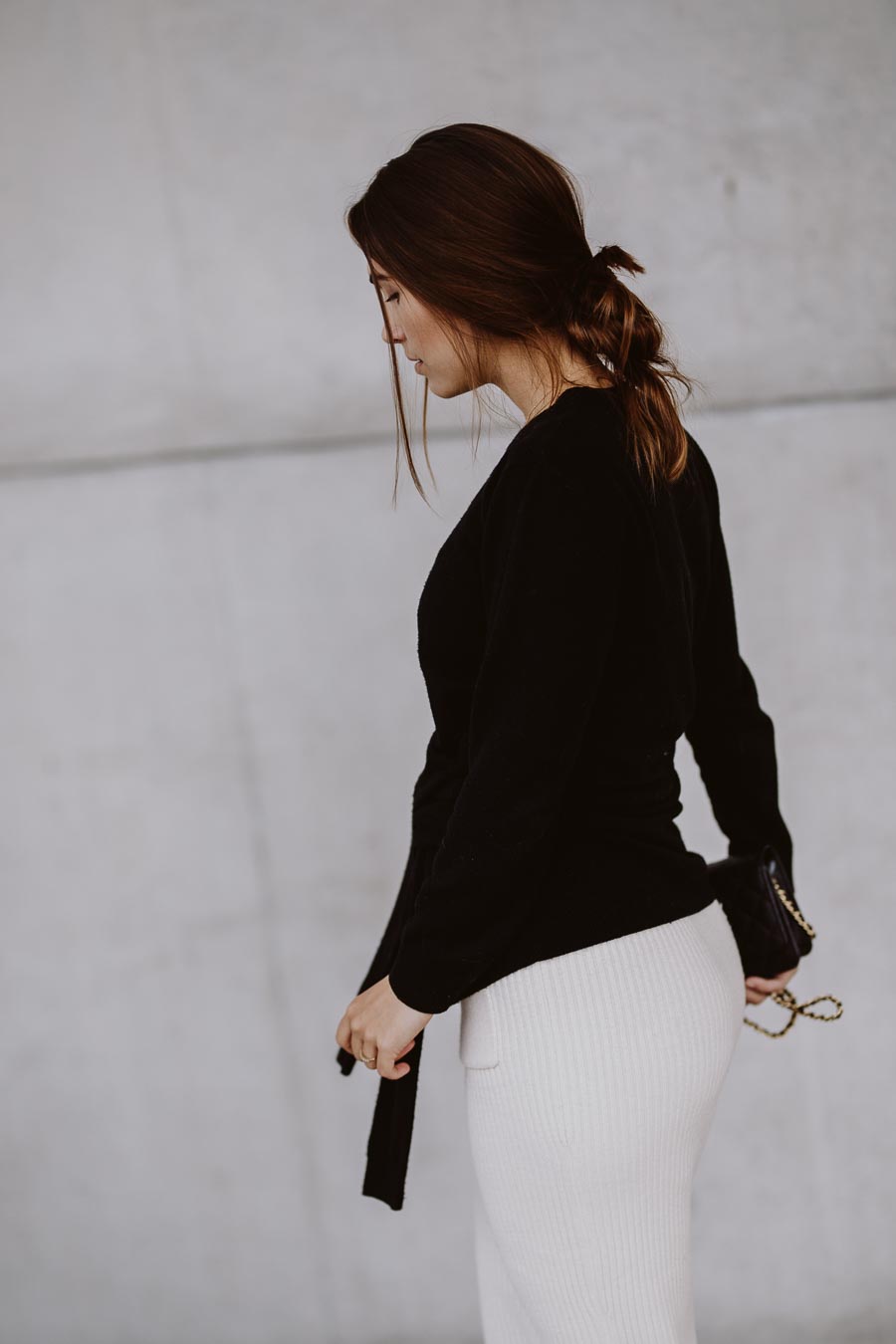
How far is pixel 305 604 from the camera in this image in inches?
70.5

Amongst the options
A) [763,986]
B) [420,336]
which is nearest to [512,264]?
[420,336]

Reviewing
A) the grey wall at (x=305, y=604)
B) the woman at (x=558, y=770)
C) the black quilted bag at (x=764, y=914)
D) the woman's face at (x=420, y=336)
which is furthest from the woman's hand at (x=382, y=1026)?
the grey wall at (x=305, y=604)

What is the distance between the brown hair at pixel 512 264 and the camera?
915mm

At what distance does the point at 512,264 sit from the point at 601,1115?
69 centimetres

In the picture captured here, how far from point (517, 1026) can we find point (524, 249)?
2.07ft

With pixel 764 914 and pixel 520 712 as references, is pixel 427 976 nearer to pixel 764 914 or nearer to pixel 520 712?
pixel 520 712

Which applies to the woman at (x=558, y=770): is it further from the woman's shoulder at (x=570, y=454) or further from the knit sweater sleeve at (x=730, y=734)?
the knit sweater sleeve at (x=730, y=734)

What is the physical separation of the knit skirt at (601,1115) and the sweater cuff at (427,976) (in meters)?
0.05

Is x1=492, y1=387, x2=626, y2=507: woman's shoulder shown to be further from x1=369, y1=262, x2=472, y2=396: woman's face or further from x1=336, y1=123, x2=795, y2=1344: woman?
x1=369, y1=262, x2=472, y2=396: woman's face

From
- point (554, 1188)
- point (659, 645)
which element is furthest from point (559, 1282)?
point (659, 645)

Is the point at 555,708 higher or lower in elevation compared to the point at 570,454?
lower

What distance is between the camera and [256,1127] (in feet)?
6.49

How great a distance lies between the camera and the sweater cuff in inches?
35.7

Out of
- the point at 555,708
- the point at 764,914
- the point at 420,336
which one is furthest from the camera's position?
the point at 764,914
